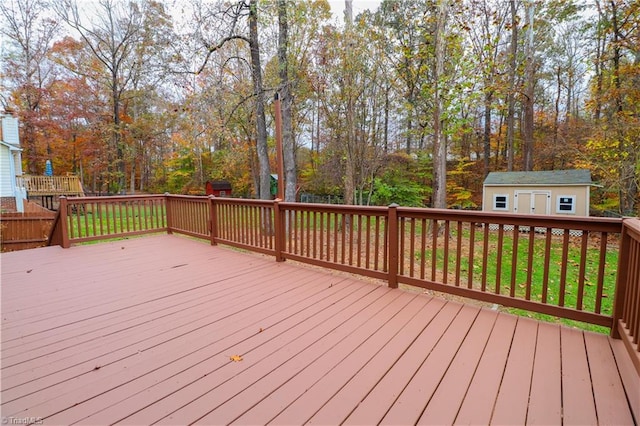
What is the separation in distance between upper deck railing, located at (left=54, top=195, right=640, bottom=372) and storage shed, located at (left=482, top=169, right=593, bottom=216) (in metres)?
3.17

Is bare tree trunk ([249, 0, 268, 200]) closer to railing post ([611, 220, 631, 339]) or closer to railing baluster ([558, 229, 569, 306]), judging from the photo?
railing baluster ([558, 229, 569, 306])

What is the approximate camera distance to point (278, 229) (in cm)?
426

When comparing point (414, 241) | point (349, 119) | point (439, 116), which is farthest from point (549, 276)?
point (349, 119)

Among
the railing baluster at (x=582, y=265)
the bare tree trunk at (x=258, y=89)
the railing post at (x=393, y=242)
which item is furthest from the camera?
the bare tree trunk at (x=258, y=89)

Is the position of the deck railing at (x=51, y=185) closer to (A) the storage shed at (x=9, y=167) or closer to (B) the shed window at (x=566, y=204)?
(A) the storage shed at (x=9, y=167)

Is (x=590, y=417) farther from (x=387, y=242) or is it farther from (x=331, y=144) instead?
(x=331, y=144)

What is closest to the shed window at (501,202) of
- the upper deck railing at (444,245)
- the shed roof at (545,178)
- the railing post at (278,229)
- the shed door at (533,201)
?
the shed door at (533,201)

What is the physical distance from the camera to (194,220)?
5797 mm

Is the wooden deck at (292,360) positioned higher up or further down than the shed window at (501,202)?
further down

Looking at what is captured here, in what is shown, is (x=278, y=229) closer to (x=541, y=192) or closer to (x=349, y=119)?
(x=349, y=119)

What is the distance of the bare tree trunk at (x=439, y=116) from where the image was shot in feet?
25.1

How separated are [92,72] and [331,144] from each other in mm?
12757

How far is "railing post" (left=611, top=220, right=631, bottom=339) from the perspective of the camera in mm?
2027

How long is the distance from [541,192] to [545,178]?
0.57 metres
